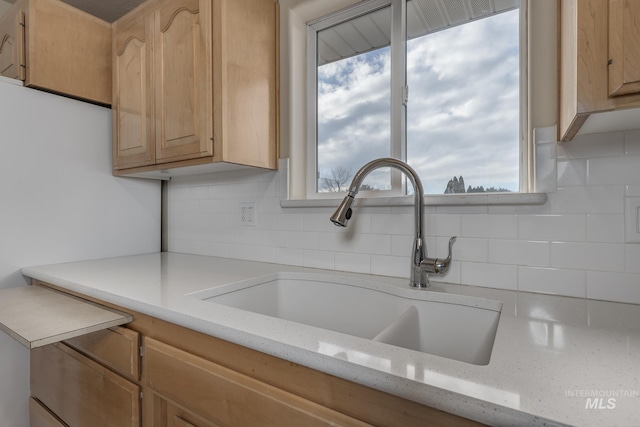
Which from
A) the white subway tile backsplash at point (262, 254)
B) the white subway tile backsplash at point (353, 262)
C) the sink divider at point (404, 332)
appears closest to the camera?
the sink divider at point (404, 332)

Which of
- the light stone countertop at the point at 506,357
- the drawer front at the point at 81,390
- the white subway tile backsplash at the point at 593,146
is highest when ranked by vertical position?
the white subway tile backsplash at the point at 593,146

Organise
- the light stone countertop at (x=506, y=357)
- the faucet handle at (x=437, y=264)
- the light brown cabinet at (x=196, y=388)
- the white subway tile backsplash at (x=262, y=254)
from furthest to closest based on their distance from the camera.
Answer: the white subway tile backsplash at (x=262, y=254)
the faucet handle at (x=437, y=264)
the light brown cabinet at (x=196, y=388)
the light stone countertop at (x=506, y=357)

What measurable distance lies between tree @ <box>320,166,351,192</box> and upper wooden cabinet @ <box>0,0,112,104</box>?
1232mm

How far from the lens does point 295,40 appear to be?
1441 mm

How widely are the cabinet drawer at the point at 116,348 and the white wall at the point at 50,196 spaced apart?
69 cm

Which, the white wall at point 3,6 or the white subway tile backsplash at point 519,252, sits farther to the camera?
the white wall at point 3,6

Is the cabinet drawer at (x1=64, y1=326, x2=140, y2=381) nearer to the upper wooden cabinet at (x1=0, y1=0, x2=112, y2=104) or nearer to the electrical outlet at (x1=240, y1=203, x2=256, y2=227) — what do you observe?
the electrical outlet at (x1=240, y1=203, x2=256, y2=227)

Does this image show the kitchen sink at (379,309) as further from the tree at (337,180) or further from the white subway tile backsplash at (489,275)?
the tree at (337,180)

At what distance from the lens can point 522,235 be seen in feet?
3.12

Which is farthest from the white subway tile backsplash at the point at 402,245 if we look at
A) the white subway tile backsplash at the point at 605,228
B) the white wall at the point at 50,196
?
the white wall at the point at 50,196

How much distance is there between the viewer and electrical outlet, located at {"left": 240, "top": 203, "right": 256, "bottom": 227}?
154 centimetres

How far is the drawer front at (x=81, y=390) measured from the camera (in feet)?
2.98

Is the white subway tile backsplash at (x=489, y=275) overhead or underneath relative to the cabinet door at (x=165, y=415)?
overhead

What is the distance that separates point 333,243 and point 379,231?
205mm
